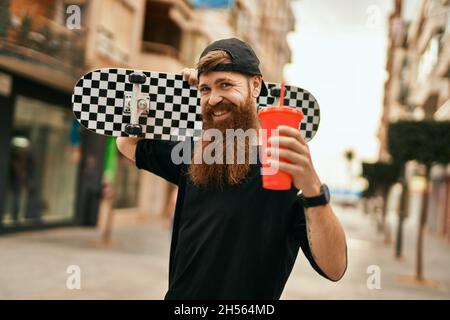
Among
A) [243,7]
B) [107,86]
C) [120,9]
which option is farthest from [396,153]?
[243,7]

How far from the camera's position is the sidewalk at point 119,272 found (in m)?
7.73

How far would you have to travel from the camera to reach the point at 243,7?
29891 mm

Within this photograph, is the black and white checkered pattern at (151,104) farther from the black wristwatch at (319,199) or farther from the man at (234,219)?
the black wristwatch at (319,199)

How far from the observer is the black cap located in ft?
6.09

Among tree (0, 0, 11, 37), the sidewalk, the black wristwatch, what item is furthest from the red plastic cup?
tree (0, 0, 11, 37)

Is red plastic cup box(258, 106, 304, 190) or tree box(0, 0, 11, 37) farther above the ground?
tree box(0, 0, 11, 37)

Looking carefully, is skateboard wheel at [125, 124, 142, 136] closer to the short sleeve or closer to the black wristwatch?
the short sleeve

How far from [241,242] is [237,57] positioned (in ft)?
2.12

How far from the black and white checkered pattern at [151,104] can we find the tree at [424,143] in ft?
33.7

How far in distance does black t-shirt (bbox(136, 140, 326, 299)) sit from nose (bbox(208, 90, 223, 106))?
26 cm

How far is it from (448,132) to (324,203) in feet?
38.3

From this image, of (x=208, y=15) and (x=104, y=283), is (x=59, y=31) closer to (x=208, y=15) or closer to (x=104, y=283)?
(x=104, y=283)
